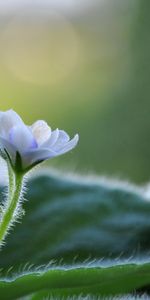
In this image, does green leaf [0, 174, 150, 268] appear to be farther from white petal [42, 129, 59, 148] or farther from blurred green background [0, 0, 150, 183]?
blurred green background [0, 0, 150, 183]

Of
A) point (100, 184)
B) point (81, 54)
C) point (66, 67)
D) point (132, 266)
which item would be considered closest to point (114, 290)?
point (132, 266)

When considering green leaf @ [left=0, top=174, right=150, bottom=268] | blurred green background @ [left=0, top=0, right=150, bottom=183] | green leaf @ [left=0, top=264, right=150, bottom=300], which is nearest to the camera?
green leaf @ [left=0, top=264, right=150, bottom=300]

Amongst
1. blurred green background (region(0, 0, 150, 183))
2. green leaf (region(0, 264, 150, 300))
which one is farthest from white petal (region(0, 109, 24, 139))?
blurred green background (region(0, 0, 150, 183))

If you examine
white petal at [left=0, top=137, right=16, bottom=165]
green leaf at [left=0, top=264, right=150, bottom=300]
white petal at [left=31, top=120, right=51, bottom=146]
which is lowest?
green leaf at [left=0, top=264, right=150, bottom=300]

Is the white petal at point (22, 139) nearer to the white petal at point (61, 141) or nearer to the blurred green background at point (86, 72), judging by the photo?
the white petal at point (61, 141)

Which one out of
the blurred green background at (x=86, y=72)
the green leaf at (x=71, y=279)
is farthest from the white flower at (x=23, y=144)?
the blurred green background at (x=86, y=72)

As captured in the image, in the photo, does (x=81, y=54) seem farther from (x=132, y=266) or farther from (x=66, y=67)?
(x=132, y=266)

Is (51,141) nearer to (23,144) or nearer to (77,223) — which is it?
(23,144)

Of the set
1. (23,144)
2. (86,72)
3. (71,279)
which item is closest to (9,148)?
(23,144)

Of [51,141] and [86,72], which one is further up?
[86,72]
